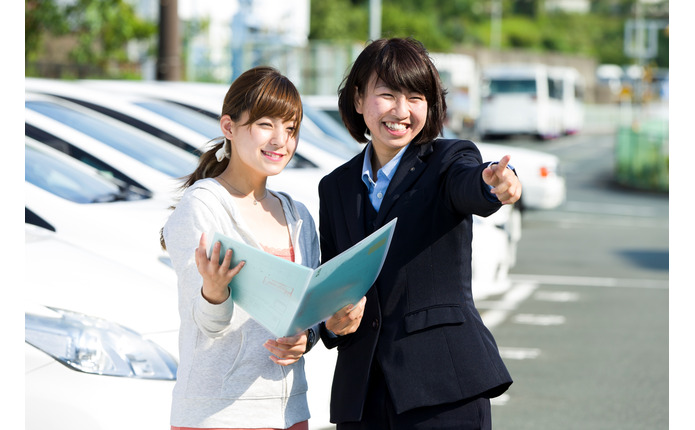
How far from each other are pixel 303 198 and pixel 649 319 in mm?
3568

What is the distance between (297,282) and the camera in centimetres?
207

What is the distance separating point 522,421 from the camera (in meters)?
5.27

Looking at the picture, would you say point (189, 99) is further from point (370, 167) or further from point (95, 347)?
point (370, 167)

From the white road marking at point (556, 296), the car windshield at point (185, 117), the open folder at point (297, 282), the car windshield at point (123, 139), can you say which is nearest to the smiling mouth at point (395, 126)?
the open folder at point (297, 282)

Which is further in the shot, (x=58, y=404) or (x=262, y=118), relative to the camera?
(x=58, y=404)

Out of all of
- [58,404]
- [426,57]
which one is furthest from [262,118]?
[58,404]

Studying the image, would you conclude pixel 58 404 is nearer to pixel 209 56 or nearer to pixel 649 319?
pixel 649 319

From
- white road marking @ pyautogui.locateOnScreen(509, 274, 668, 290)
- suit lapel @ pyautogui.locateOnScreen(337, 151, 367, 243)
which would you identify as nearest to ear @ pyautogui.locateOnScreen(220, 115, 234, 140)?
suit lapel @ pyautogui.locateOnScreen(337, 151, 367, 243)

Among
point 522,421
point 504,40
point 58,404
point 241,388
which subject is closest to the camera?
point 241,388

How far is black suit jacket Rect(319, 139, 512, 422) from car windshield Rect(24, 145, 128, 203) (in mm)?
2946

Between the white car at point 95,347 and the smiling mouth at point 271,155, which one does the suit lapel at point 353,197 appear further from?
the white car at point 95,347

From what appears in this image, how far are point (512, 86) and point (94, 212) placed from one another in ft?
112

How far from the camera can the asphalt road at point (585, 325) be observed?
5.52 metres
